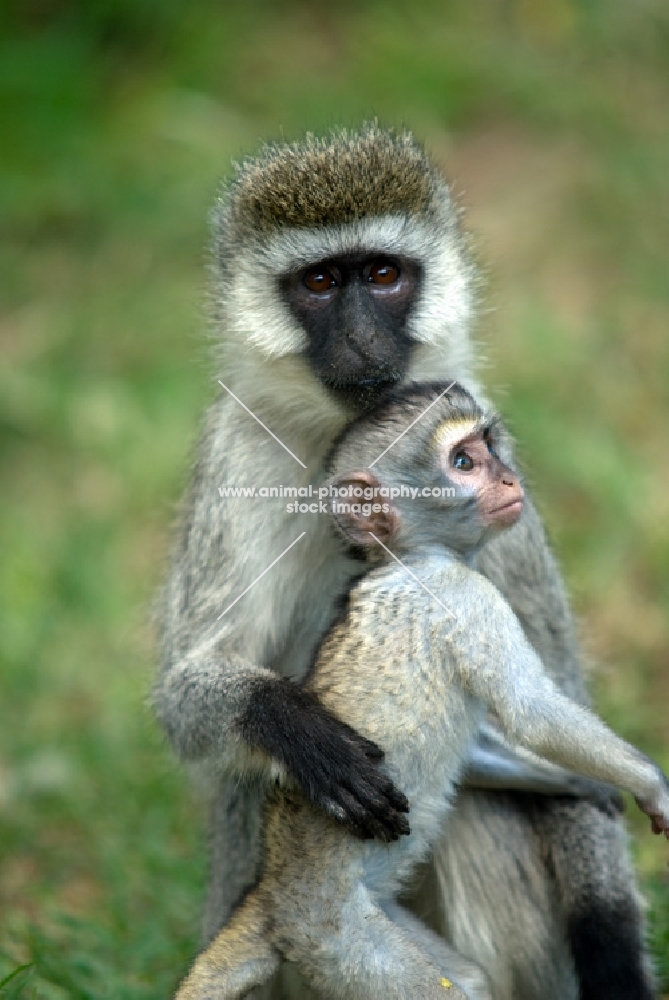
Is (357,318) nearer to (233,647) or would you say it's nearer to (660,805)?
(233,647)

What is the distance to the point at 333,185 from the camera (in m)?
4.77

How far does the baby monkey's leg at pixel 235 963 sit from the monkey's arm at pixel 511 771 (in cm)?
91

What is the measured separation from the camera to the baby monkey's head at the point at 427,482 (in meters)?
4.27

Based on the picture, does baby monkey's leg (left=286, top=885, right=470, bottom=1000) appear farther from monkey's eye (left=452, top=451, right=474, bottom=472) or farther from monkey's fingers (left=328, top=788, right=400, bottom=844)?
monkey's eye (left=452, top=451, right=474, bottom=472)

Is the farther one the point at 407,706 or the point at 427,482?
the point at 427,482

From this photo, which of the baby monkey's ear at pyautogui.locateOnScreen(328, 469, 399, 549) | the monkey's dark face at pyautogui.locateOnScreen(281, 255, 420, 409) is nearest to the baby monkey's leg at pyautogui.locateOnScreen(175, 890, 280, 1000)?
the baby monkey's ear at pyautogui.locateOnScreen(328, 469, 399, 549)

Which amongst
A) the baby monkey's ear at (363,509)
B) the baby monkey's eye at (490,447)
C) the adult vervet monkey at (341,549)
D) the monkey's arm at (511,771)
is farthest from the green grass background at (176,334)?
the baby monkey's ear at (363,509)

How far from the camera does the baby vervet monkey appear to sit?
13.0ft

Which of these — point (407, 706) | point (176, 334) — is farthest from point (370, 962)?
point (176, 334)

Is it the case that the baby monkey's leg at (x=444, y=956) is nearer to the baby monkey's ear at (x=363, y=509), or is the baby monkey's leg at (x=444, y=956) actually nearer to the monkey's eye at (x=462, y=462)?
the baby monkey's ear at (x=363, y=509)

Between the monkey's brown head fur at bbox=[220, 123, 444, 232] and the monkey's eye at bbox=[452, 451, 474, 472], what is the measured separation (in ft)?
3.07

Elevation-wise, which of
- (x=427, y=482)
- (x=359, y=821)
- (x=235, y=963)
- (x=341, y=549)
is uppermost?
(x=427, y=482)

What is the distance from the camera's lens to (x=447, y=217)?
510 cm

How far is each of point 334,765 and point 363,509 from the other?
0.75 metres
